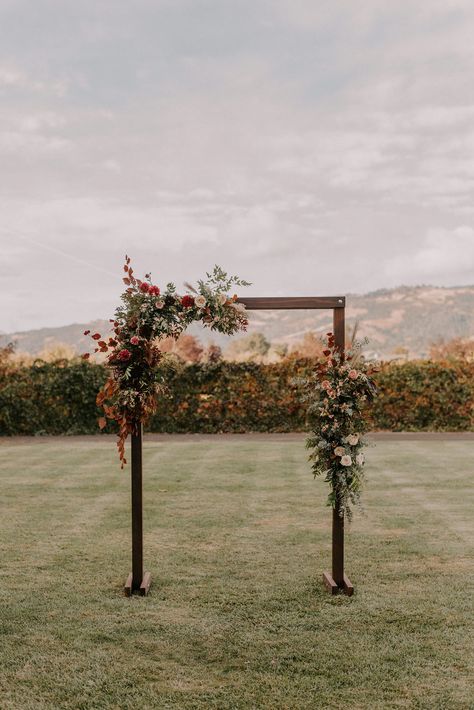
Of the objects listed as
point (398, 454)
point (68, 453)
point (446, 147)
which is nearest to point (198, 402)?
point (68, 453)

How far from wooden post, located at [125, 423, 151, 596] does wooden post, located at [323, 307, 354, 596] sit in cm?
147

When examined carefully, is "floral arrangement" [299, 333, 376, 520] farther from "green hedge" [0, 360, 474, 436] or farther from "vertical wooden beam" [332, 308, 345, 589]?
"green hedge" [0, 360, 474, 436]

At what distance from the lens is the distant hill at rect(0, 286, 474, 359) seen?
85688 millimetres

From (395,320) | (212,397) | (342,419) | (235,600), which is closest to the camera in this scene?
(235,600)

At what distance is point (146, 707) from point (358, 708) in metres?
1.10

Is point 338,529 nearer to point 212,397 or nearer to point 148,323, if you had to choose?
point 148,323

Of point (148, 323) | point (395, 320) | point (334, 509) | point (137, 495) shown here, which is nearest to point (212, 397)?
point (137, 495)

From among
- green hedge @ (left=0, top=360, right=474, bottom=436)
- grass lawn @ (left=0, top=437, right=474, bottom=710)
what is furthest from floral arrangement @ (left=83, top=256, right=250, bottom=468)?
green hedge @ (left=0, top=360, right=474, bottom=436)

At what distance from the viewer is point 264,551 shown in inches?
270

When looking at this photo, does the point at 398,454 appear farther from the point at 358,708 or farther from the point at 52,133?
the point at 52,133

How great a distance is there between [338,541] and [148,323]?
2.29 meters

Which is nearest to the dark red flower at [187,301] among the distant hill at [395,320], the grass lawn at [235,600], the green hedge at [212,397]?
the grass lawn at [235,600]

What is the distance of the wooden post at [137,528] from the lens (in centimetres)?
562

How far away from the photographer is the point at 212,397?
54.4 ft
